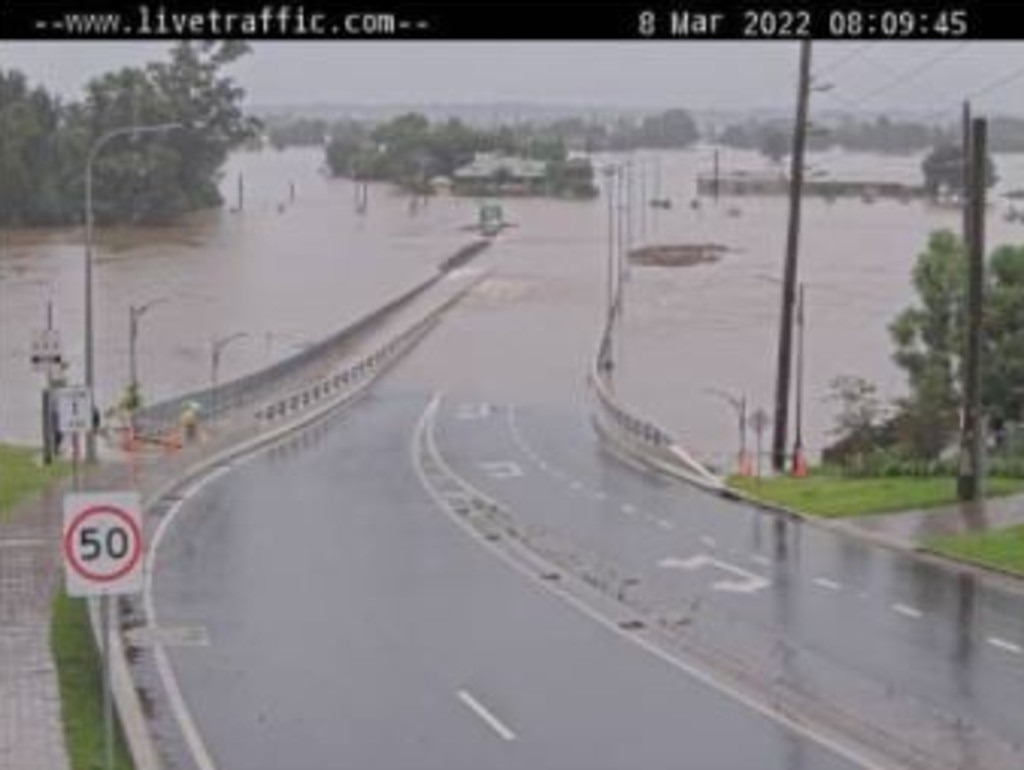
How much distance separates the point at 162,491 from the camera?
42.6 meters

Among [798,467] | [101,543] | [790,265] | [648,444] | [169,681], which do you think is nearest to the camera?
[101,543]

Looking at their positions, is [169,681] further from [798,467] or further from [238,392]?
[238,392]

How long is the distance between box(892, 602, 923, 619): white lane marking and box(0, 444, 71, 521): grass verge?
1361 centimetres

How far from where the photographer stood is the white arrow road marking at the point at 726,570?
3133 centimetres

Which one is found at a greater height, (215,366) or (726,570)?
(726,570)

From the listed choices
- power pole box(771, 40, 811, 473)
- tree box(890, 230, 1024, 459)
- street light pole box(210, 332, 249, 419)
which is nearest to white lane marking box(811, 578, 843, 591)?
power pole box(771, 40, 811, 473)

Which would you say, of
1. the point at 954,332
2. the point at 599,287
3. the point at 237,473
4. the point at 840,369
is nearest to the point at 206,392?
the point at 237,473

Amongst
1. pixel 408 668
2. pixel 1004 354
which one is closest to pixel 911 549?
pixel 408 668

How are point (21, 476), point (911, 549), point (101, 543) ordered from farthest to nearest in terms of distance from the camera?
1. point (21, 476)
2. point (911, 549)
3. point (101, 543)

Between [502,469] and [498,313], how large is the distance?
70610 mm

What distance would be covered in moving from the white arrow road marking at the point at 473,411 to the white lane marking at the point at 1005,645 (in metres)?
44.2

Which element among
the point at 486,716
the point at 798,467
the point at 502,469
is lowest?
the point at 502,469

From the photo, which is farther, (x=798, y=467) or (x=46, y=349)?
(x=798, y=467)

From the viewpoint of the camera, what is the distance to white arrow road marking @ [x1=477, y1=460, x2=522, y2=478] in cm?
5106
